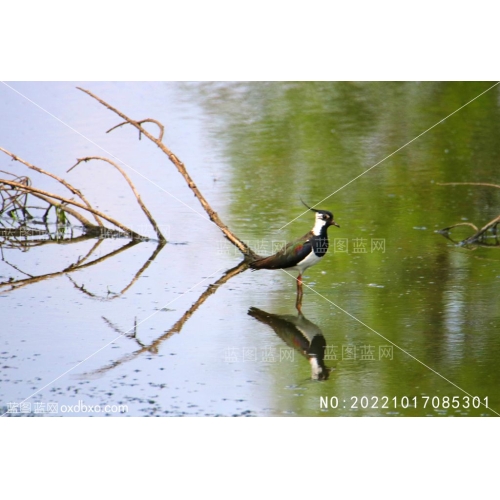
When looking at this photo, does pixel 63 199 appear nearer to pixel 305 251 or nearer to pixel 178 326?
pixel 178 326

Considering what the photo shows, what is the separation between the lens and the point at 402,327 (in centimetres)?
670

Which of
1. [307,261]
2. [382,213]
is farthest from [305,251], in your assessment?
[382,213]

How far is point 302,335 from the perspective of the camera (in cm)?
662

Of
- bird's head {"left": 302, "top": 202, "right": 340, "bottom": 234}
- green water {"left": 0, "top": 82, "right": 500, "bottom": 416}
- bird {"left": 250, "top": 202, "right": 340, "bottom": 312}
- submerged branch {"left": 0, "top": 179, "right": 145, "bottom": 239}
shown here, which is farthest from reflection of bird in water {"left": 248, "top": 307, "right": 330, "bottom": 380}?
submerged branch {"left": 0, "top": 179, "right": 145, "bottom": 239}

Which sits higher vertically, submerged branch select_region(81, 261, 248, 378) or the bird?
the bird

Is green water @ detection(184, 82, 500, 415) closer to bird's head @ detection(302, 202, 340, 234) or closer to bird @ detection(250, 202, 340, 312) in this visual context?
bird @ detection(250, 202, 340, 312)

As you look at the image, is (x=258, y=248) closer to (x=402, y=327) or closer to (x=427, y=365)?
(x=402, y=327)

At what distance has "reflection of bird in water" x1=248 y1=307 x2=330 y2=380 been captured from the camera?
243 inches

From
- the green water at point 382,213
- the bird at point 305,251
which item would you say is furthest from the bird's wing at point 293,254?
the green water at point 382,213

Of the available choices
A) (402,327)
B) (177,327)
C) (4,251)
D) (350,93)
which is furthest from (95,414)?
(350,93)

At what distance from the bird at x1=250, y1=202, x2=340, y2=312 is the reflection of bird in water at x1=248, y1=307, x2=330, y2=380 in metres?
0.27

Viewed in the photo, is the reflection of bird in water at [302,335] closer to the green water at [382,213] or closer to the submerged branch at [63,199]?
the green water at [382,213]

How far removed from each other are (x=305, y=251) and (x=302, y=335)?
30.7 inches

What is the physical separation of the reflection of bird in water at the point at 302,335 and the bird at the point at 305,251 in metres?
0.27
